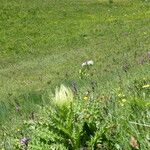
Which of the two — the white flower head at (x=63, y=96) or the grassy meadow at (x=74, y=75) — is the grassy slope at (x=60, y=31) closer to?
the grassy meadow at (x=74, y=75)

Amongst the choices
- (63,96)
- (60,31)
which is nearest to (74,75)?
(63,96)

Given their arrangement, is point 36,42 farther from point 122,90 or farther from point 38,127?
point 38,127

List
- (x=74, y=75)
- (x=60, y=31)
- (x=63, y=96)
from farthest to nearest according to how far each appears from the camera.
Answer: (x=60, y=31), (x=74, y=75), (x=63, y=96)

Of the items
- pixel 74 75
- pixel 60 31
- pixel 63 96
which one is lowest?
pixel 60 31

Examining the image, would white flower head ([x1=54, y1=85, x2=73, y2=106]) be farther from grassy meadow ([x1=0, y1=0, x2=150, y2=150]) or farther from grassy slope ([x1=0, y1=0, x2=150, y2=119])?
grassy slope ([x1=0, y1=0, x2=150, y2=119])

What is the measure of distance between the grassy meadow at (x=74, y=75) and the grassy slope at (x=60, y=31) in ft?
0.24

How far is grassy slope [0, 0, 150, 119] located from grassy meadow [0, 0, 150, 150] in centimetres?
7

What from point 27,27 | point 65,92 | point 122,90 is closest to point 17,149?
point 65,92

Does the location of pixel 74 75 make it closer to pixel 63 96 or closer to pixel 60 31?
pixel 63 96

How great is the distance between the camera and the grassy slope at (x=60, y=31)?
25.4 meters

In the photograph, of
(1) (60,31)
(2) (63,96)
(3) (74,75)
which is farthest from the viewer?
(1) (60,31)

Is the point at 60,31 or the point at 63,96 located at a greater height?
the point at 63,96

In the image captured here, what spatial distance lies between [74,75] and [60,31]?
2161 centimetres

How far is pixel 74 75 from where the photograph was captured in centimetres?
1672
